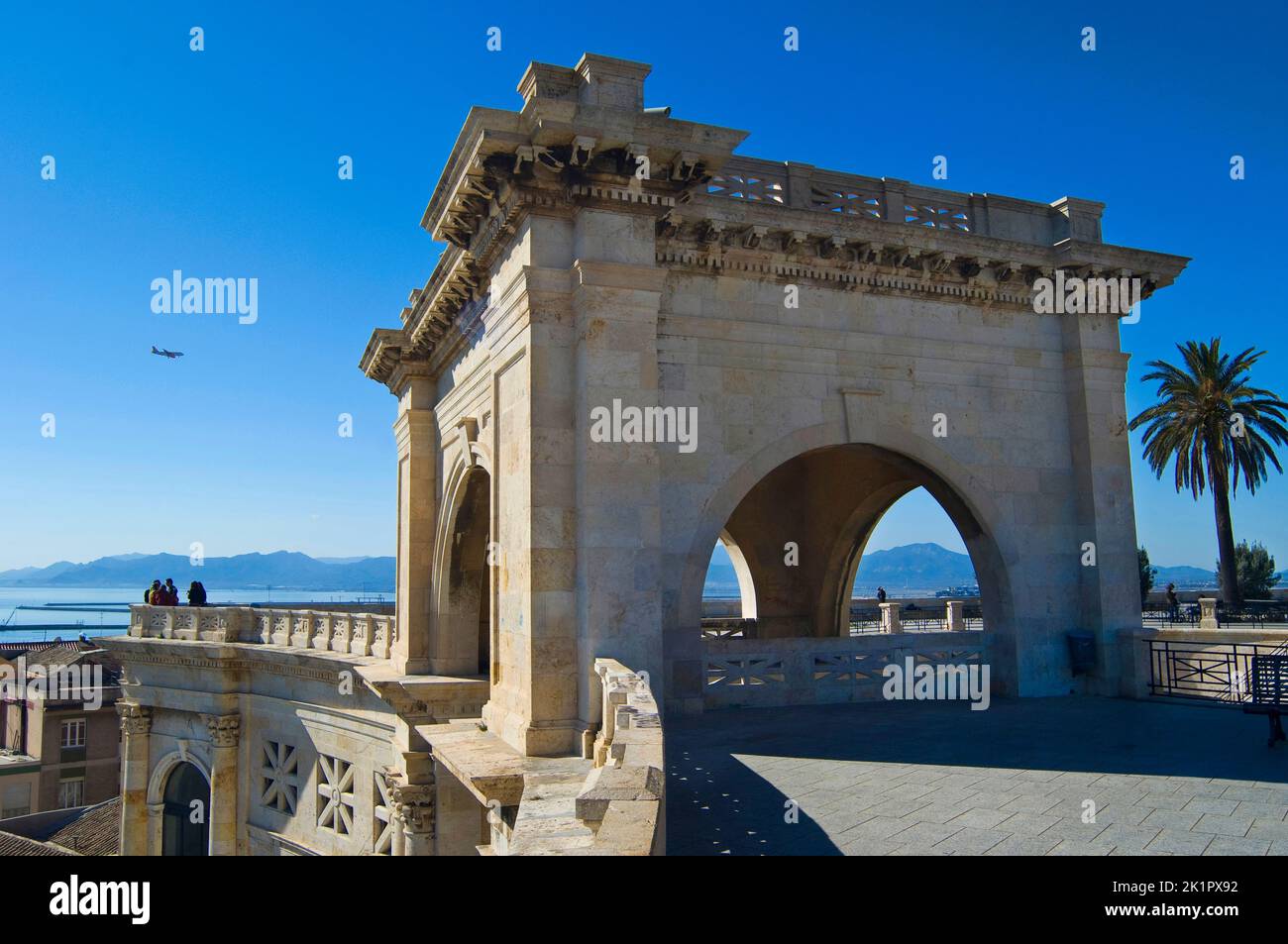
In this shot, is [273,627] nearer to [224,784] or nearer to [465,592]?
[224,784]

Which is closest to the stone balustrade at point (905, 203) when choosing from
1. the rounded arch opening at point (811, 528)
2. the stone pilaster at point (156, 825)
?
the rounded arch opening at point (811, 528)

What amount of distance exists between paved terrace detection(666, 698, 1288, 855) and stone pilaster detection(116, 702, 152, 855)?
60.7ft

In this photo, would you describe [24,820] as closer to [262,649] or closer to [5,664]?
[5,664]

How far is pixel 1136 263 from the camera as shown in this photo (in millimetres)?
14906

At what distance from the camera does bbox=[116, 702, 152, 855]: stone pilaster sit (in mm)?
23703

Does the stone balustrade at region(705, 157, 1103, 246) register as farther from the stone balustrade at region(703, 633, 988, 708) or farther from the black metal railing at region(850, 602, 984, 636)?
the black metal railing at region(850, 602, 984, 636)

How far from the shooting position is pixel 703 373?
12539 mm

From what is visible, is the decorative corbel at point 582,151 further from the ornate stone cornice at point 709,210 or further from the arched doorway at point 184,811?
the arched doorway at point 184,811

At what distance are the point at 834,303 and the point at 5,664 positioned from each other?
52658mm

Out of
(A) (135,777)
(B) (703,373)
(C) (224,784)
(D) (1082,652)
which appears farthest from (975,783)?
(A) (135,777)

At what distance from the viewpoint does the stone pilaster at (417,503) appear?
61.6 ft

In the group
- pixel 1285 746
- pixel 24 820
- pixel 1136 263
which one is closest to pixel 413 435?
pixel 1136 263

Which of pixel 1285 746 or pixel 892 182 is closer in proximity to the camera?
pixel 1285 746

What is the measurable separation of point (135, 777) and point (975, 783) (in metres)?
23.2
